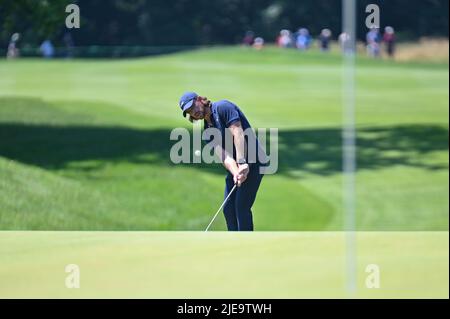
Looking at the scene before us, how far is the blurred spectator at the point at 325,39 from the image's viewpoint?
47447 mm

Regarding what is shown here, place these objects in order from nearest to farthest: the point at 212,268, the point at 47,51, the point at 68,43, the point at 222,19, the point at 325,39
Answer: the point at 212,268 < the point at 47,51 < the point at 68,43 < the point at 325,39 < the point at 222,19

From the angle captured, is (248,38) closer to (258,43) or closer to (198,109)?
(258,43)

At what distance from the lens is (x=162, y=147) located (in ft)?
93.9

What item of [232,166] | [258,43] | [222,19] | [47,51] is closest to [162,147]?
[47,51]

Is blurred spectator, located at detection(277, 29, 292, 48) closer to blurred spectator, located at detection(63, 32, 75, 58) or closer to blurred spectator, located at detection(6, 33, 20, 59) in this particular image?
blurred spectator, located at detection(63, 32, 75, 58)

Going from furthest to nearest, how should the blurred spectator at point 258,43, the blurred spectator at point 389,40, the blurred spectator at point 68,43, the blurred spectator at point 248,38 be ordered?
1. the blurred spectator at point 248,38
2. the blurred spectator at point 258,43
3. the blurred spectator at point 389,40
4. the blurred spectator at point 68,43

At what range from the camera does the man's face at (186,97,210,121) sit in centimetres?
782

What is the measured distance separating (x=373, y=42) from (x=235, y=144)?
41.8m

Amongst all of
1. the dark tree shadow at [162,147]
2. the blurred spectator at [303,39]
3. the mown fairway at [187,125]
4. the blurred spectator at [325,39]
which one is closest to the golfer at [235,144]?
the mown fairway at [187,125]

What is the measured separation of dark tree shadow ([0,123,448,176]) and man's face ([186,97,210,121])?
18.5 metres

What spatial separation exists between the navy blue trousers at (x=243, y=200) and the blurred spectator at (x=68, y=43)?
34.2 m

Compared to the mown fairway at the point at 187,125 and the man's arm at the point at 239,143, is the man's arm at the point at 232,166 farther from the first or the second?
the mown fairway at the point at 187,125

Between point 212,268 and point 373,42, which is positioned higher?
point 373,42
